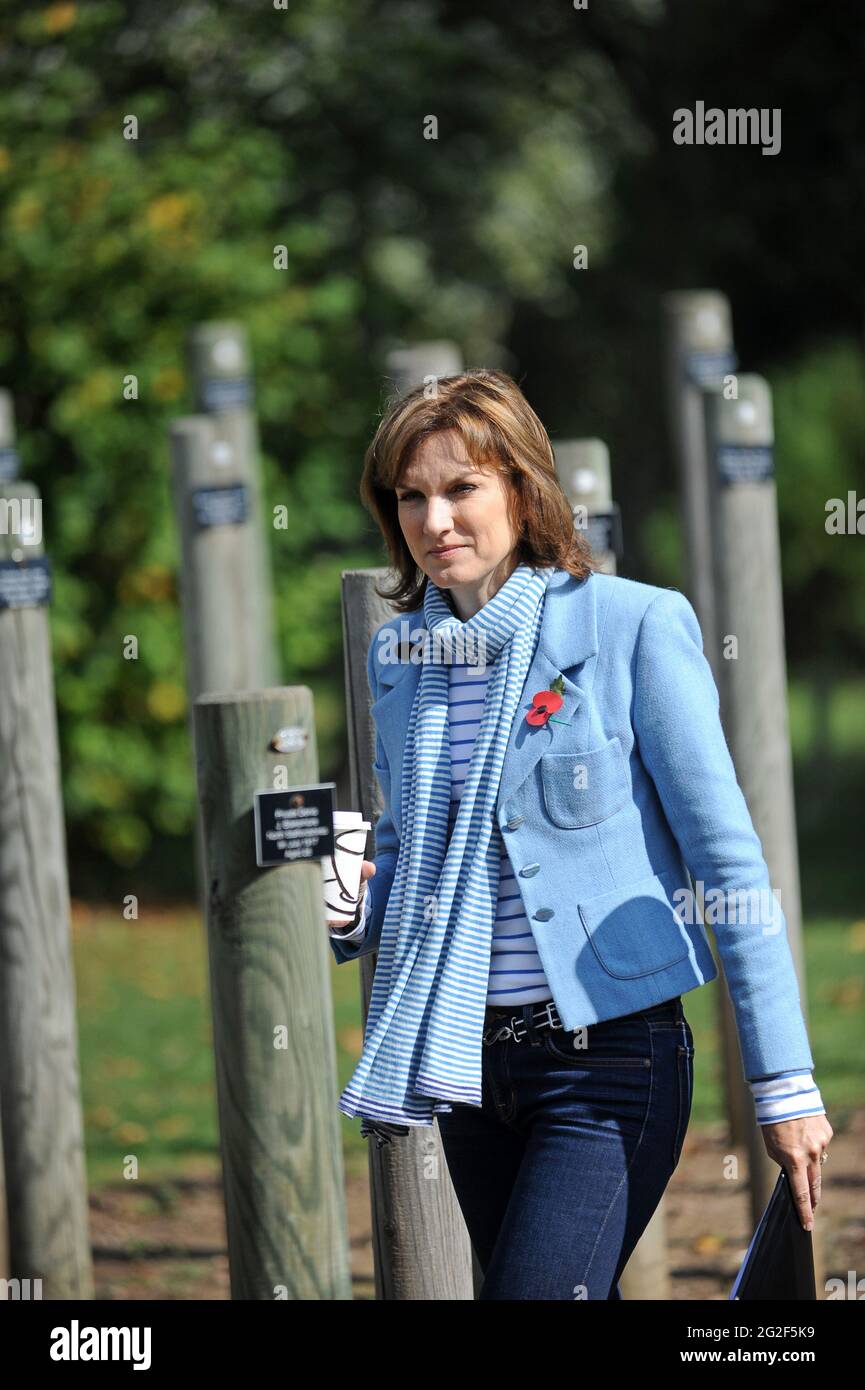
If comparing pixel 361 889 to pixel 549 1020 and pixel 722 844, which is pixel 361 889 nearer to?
pixel 549 1020

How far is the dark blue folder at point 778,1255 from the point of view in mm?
2520

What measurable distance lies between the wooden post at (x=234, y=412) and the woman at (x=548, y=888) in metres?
3.02

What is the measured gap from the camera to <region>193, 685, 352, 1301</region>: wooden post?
10.2ft

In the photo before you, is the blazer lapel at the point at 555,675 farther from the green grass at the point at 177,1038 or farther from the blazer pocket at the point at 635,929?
the green grass at the point at 177,1038

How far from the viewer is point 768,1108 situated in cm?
244

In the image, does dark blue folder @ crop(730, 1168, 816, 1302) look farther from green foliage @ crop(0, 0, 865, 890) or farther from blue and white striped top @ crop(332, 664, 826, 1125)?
green foliage @ crop(0, 0, 865, 890)

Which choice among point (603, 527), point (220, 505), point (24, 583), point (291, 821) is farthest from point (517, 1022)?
point (220, 505)

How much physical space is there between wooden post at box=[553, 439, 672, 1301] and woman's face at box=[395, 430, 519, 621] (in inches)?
47.7

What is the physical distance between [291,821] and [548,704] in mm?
663

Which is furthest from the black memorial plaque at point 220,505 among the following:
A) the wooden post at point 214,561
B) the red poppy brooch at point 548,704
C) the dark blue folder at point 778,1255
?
the dark blue folder at point 778,1255

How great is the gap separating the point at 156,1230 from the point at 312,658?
5.16 meters

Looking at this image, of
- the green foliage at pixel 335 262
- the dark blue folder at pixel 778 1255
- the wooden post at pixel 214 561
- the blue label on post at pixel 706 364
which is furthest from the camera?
the green foliage at pixel 335 262

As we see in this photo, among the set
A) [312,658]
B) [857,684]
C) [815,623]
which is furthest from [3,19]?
[857,684]
